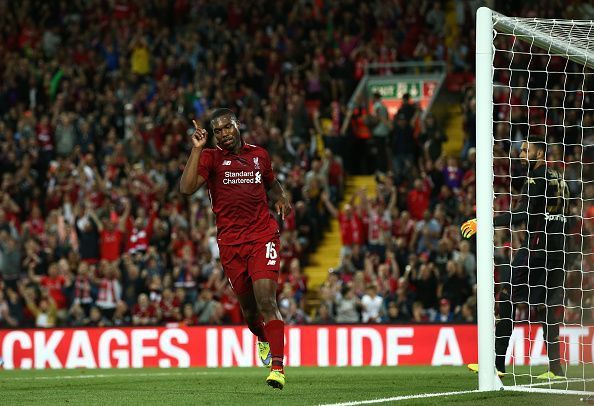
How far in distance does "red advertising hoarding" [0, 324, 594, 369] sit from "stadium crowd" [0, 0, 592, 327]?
128cm

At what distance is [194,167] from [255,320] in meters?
1.66

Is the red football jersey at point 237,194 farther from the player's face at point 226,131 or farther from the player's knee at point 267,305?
the player's knee at point 267,305

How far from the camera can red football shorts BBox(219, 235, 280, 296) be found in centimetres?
1011

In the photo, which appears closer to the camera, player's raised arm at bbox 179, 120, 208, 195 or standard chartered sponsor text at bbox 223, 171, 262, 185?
player's raised arm at bbox 179, 120, 208, 195

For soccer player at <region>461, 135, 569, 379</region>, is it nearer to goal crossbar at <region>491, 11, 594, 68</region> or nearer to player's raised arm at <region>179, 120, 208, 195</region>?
goal crossbar at <region>491, 11, 594, 68</region>

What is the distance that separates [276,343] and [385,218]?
11.1 m

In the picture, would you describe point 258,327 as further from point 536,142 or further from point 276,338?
point 536,142

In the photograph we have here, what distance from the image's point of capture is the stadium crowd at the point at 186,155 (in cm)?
2009

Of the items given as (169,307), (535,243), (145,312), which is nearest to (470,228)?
(535,243)

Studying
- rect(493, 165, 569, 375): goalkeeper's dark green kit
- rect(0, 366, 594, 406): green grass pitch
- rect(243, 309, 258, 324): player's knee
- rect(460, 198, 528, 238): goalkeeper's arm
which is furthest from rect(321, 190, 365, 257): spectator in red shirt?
rect(243, 309, 258, 324): player's knee

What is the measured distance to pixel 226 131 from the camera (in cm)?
1007

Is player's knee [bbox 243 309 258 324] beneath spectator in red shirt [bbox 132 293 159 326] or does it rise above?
above

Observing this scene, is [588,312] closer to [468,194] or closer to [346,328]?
[346,328]

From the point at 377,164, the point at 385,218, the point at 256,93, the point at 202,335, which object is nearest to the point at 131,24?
the point at 256,93
